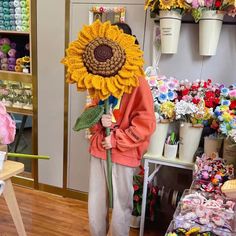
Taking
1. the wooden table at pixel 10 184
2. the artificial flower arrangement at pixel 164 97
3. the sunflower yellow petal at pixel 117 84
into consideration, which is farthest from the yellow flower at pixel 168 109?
the wooden table at pixel 10 184

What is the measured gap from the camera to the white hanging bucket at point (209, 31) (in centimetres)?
167

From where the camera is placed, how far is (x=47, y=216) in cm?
222

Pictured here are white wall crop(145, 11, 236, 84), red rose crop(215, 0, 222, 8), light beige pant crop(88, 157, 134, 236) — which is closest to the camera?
light beige pant crop(88, 157, 134, 236)

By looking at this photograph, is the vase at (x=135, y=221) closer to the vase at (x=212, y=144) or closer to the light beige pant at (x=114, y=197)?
the light beige pant at (x=114, y=197)

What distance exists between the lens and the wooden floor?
2.04 metres

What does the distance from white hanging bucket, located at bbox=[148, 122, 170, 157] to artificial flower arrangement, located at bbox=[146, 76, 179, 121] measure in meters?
0.05

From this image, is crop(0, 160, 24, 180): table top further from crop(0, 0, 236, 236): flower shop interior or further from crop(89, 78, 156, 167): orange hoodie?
crop(89, 78, 156, 167): orange hoodie

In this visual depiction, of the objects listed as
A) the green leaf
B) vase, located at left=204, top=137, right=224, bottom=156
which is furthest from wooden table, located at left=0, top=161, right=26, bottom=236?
vase, located at left=204, top=137, right=224, bottom=156

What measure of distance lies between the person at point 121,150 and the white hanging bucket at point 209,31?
1.74 feet

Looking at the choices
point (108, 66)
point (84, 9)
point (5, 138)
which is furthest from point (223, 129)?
Answer: point (84, 9)

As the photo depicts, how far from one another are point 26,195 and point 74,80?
1643mm

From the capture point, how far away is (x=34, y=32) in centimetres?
233

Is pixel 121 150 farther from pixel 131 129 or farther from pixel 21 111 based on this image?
pixel 21 111

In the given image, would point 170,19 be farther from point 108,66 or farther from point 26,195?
point 26,195
